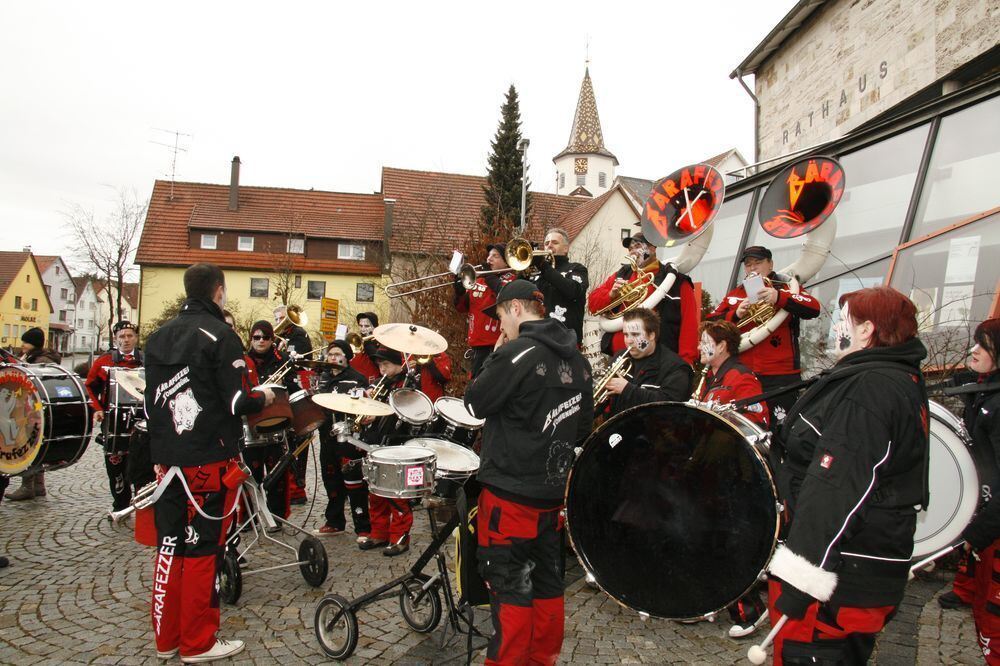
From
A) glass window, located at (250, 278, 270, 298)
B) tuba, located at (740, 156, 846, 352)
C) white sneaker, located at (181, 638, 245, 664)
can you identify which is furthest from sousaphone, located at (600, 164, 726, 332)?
glass window, located at (250, 278, 270, 298)

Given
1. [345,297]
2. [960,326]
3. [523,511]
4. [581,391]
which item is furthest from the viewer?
[345,297]

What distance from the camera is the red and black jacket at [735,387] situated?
428 cm

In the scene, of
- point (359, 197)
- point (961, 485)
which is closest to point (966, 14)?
point (961, 485)

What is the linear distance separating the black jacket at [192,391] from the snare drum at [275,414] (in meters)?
0.44

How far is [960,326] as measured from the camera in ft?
20.3

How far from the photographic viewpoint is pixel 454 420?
4.15 m

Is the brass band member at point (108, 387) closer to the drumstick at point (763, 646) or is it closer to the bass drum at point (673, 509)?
the bass drum at point (673, 509)

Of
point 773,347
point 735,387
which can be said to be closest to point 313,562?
point 735,387

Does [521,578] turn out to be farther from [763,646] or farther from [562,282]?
[562,282]

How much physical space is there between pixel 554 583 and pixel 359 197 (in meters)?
40.5

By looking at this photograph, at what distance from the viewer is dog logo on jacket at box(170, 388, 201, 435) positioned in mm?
3889

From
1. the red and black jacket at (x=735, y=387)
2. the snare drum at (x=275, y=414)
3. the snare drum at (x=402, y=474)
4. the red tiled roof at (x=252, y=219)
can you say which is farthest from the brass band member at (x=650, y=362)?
the red tiled roof at (x=252, y=219)

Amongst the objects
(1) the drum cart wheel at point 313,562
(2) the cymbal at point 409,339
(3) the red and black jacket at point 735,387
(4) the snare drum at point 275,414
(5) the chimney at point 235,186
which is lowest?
(1) the drum cart wheel at point 313,562

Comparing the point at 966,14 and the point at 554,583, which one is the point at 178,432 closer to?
the point at 554,583
